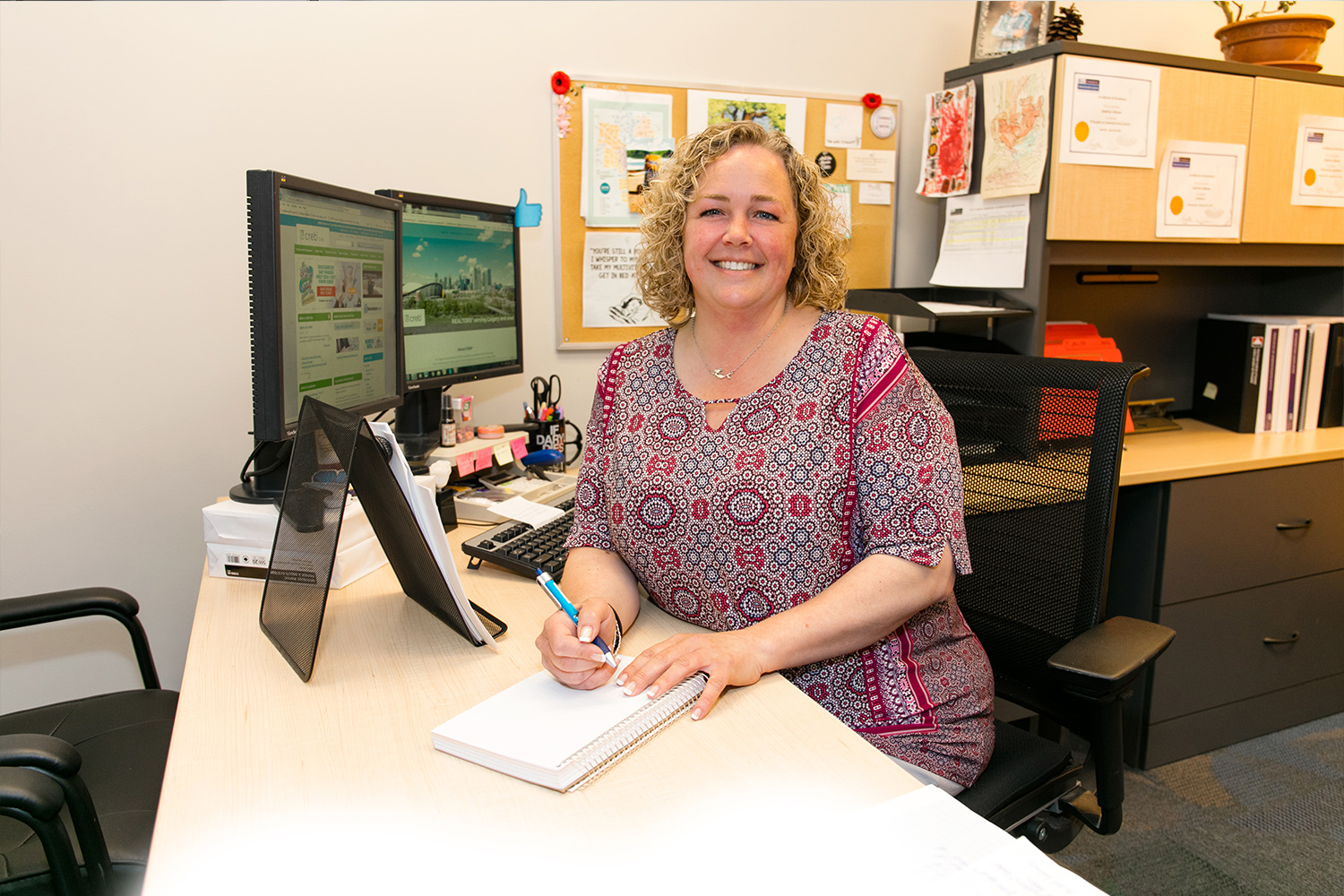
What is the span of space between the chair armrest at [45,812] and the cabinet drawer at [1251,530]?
205 cm

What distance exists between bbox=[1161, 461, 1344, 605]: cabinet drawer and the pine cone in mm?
1145

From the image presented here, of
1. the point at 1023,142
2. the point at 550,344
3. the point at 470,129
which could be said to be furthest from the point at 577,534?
the point at 1023,142

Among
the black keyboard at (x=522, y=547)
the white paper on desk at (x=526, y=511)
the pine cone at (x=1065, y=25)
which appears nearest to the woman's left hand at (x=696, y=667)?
the black keyboard at (x=522, y=547)

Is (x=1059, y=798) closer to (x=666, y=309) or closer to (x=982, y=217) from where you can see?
(x=666, y=309)

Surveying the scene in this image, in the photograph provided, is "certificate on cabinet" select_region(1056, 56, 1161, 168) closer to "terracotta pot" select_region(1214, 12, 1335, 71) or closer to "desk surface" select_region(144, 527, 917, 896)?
"terracotta pot" select_region(1214, 12, 1335, 71)

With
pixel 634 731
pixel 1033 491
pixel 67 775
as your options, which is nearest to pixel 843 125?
pixel 1033 491

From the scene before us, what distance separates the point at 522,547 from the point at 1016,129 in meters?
1.59

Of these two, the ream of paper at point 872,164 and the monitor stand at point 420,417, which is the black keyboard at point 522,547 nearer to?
the monitor stand at point 420,417

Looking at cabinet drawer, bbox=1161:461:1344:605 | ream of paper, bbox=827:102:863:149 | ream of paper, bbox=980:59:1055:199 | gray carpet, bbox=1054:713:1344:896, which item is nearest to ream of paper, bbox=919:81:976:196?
ream of paper, bbox=980:59:1055:199

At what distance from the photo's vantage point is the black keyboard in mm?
1353

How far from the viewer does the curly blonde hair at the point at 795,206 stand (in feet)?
4.28

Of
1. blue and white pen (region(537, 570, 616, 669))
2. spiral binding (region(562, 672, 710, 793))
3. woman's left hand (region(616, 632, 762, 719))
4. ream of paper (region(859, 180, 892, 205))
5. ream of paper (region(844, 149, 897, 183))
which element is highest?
ream of paper (region(844, 149, 897, 183))

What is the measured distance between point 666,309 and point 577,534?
1.31 ft

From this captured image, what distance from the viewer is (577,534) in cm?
132
